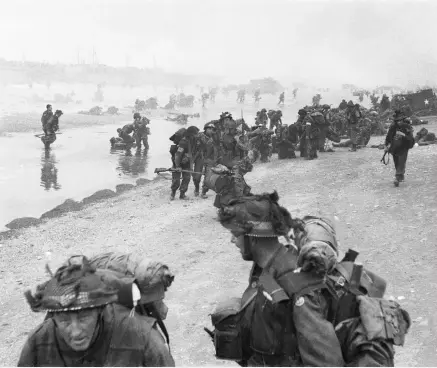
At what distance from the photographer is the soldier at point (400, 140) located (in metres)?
10.4

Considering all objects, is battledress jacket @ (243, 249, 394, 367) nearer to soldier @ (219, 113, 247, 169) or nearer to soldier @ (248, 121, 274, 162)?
soldier @ (219, 113, 247, 169)

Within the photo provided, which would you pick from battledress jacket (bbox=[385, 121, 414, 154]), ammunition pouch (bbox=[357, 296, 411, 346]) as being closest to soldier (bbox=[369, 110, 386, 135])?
battledress jacket (bbox=[385, 121, 414, 154])

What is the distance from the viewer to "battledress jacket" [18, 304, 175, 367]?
2287 millimetres

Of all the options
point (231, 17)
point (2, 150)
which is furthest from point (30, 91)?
point (231, 17)

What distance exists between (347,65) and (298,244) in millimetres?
75735

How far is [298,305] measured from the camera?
233 centimetres

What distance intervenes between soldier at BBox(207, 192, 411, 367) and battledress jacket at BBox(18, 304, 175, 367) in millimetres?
441

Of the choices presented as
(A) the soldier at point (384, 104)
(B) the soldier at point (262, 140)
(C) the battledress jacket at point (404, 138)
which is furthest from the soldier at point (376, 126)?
(C) the battledress jacket at point (404, 138)

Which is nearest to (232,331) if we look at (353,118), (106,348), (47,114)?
(106,348)

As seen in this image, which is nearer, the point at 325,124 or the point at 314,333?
the point at 314,333

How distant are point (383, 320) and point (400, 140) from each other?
8751 millimetres

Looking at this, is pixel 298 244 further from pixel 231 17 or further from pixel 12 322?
pixel 231 17

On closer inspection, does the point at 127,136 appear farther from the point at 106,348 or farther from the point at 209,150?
the point at 106,348

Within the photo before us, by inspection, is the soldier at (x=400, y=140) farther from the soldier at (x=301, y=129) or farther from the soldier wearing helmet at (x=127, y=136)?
the soldier wearing helmet at (x=127, y=136)
